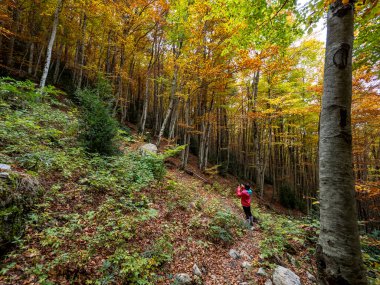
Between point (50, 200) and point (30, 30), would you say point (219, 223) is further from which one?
point (30, 30)

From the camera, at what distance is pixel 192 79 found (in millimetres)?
11633

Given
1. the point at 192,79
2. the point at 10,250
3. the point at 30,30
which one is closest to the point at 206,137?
the point at 192,79

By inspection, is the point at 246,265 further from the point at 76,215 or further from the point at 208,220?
the point at 76,215

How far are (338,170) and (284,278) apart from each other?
336 centimetres

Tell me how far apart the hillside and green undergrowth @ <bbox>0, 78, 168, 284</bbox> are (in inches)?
0.6

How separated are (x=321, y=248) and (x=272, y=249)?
3848 millimetres

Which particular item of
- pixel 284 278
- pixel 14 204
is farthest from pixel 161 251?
pixel 14 204

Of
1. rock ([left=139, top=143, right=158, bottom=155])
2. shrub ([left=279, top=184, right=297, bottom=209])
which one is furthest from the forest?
shrub ([left=279, top=184, right=297, bottom=209])

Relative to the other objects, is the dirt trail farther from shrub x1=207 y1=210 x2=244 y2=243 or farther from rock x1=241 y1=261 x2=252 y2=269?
shrub x1=207 y1=210 x2=244 y2=243

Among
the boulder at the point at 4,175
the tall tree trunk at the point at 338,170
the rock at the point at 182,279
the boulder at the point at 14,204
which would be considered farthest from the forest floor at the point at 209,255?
the boulder at the point at 4,175

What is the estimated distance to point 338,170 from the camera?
1625 mm

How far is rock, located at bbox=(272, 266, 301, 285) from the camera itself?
368 cm

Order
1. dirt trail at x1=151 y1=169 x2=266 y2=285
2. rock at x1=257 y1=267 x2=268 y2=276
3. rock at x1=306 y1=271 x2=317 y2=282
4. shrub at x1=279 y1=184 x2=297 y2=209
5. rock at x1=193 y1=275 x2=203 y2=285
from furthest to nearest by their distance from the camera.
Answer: shrub at x1=279 y1=184 x2=297 y2=209 → rock at x1=306 y1=271 x2=317 y2=282 → rock at x1=257 y1=267 x2=268 y2=276 → dirt trail at x1=151 y1=169 x2=266 y2=285 → rock at x1=193 y1=275 x2=203 y2=285

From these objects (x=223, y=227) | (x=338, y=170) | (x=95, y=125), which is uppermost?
(x=95, y=125)
